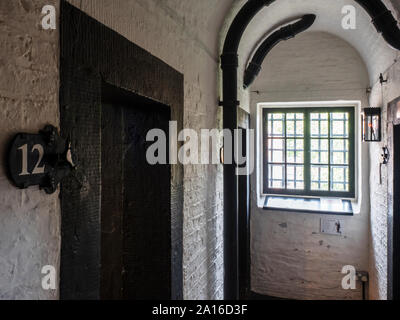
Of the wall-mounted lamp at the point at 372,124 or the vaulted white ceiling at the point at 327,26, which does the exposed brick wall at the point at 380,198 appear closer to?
the wall-mounted lamp at the point at 372,124

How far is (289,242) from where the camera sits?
13.6 feet

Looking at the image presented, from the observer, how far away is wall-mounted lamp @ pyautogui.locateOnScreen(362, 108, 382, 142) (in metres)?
3.15

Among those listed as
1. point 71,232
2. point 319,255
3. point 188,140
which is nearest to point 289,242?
point 319,255

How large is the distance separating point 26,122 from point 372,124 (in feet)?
10.9

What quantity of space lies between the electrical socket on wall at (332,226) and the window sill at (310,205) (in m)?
0.12

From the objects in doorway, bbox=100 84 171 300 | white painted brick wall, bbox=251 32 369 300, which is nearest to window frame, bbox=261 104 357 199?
white painted brick wall, bbox=251 32 369 300

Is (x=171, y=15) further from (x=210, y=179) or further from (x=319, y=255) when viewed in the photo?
(x=319, y=255)

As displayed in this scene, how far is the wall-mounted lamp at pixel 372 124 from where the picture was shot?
3.15 meters

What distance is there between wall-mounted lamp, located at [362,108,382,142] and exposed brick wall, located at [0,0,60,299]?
10.5 ft

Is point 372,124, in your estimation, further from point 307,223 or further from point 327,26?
point 307,223

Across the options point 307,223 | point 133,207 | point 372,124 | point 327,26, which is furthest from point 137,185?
point 327,26

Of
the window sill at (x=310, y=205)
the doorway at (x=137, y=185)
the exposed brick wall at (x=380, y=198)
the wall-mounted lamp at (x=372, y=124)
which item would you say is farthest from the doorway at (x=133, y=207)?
the window sill at (x=310, y=205)

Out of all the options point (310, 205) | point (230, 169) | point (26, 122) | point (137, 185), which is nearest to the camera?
point (26, 122)

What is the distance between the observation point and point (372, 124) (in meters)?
3.21
